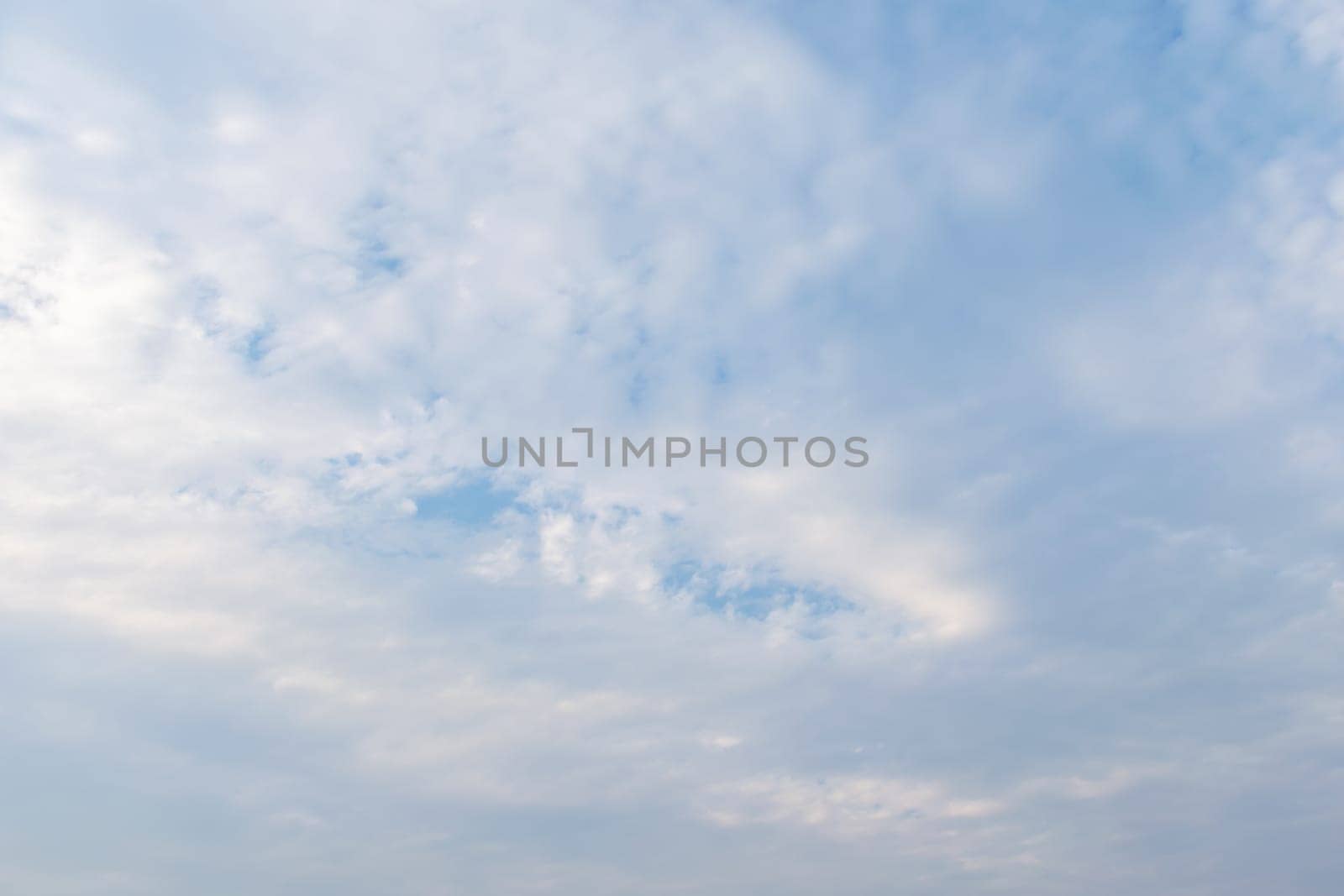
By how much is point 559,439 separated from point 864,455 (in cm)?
4382

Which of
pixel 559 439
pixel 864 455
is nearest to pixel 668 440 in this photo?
pixel 559 439

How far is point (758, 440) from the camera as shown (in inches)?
6127

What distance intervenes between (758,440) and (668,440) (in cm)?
1548

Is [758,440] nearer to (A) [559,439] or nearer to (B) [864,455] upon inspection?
(B) [864,455]

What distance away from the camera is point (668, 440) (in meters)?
148

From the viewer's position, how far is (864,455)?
152000mm

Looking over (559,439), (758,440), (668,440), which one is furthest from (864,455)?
(559,439)

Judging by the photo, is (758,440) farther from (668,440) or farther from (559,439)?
(559,439)

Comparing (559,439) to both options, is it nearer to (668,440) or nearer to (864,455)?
(668,440)

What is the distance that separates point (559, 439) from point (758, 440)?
2977cm

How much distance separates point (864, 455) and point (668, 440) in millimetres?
28650

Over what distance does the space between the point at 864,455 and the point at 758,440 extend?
51.0ft

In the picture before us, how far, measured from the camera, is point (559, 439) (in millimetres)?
147000
